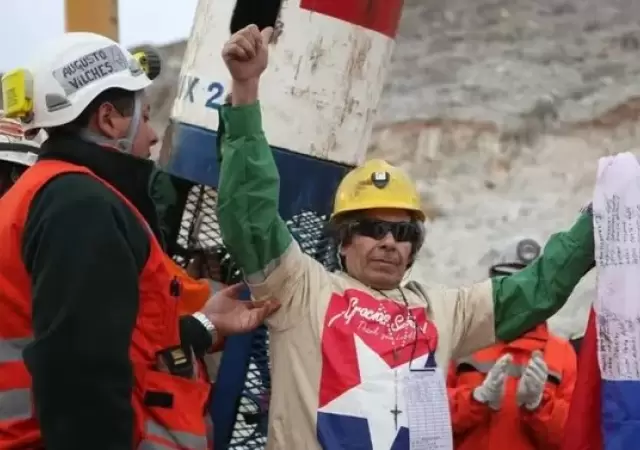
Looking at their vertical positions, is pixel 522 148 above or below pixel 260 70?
above

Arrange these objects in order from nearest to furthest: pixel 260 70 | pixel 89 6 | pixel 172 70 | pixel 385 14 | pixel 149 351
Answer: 1. pixel 149 351
2. pixel 260 70
3. pixel 385 14
4. pixel 89 6
5. pixel 172 70

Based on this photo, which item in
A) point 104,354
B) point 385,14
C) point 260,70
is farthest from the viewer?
point 385,14

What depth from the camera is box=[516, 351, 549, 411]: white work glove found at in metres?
3.36

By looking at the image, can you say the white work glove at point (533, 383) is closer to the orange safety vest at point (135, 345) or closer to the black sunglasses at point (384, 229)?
the black sunglasses at point (384, 229)

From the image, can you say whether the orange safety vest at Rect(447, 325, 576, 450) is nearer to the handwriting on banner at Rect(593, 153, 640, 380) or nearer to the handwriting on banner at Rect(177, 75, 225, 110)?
the handwriting on banner at Rect(593, 153, 640, 380)

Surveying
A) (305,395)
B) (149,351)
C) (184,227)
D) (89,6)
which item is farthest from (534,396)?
(89,6)

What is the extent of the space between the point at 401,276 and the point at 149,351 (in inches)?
30.5

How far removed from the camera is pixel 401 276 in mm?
2992

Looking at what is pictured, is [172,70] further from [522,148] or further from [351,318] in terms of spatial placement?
[351,318]

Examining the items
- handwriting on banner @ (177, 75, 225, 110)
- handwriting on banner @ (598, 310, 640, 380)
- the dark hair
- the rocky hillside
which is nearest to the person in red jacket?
handwriting on banner @ (598, 310, 640, 380)

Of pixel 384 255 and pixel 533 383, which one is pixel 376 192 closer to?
pixel 384 255

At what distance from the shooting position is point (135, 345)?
2459 mm

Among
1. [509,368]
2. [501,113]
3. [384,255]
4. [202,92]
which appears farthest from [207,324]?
[501,113]

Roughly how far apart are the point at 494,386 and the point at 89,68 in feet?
5.23
